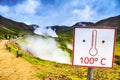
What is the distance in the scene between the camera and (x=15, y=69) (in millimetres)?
30969

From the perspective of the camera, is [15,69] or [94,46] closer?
[94,46]

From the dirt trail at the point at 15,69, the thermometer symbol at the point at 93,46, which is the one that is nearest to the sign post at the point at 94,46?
the thermometer symbol at the point at 93,46

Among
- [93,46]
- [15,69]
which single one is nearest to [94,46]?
[93,46]

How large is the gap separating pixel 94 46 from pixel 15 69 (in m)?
25.6

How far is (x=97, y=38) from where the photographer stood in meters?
6.38

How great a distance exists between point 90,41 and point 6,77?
22.5 m

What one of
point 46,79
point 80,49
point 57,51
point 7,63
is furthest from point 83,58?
point 57,51

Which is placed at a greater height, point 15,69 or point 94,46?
point 94,46

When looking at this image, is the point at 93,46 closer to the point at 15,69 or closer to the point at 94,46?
the point at 94,46

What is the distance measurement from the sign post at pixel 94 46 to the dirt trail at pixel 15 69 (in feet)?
70.6

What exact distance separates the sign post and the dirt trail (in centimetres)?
2151

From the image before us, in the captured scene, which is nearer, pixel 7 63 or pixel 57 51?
pixel 7 63

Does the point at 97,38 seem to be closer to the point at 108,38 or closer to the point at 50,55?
the point at 108,38

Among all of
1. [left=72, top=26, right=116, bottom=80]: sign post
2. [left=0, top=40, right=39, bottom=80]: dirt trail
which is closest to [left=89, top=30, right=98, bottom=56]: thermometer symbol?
[left=72, top=26, right=116, bottom=80]: sign post
